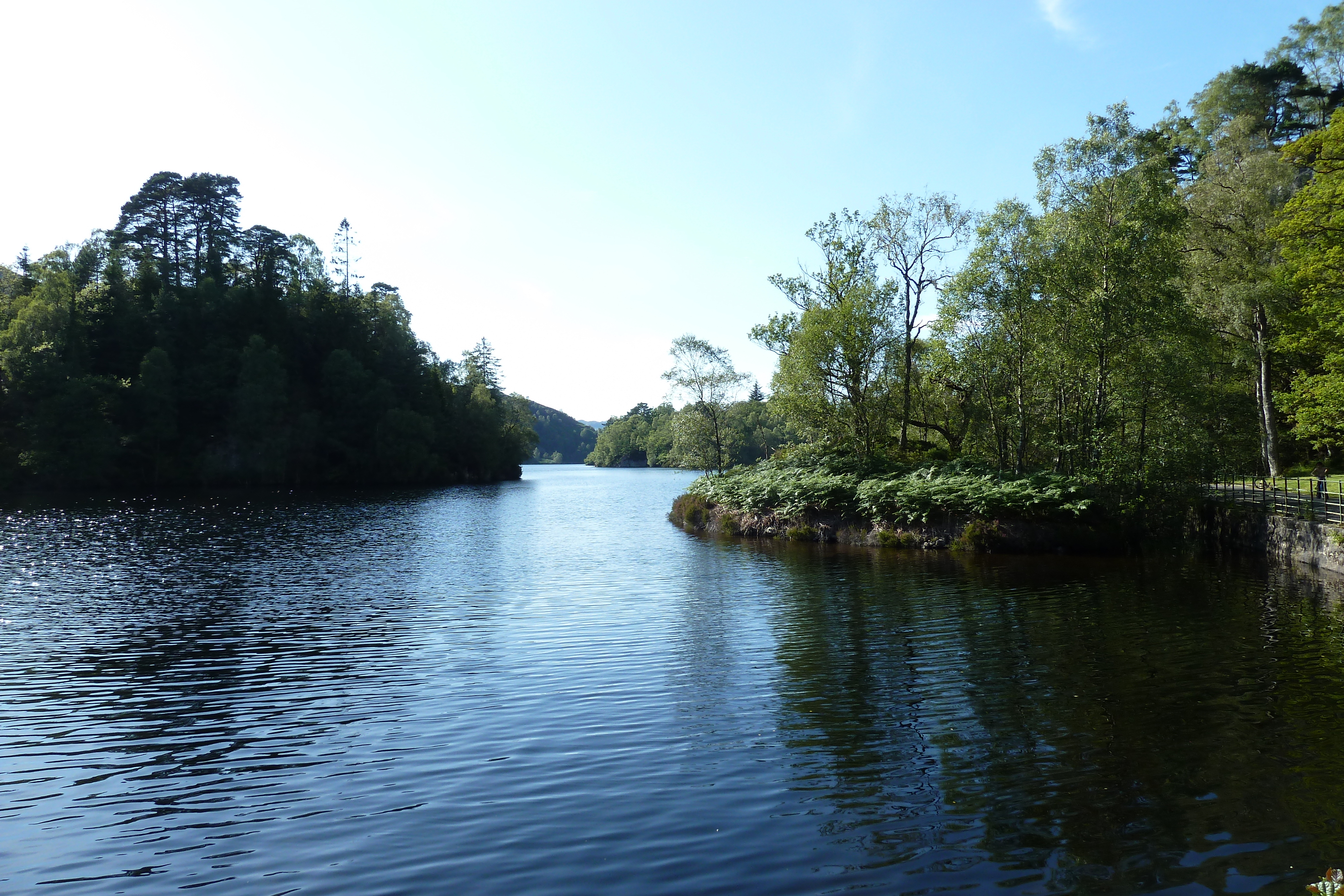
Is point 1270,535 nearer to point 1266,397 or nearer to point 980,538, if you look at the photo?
point 980,538

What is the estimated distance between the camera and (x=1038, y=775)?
906cm

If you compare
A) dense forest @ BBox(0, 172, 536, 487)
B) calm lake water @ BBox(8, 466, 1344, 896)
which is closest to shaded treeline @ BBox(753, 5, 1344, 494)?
calm lake water @ BBox(8, 466, 1344, 896)

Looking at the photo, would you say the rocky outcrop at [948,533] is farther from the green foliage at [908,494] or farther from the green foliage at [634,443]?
the green foliage at [634,443]

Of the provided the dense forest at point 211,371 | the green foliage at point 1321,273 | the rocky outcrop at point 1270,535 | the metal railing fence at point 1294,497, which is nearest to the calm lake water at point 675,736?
the rocky outcrop at point 1270,535

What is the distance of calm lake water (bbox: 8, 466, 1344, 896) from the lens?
716 centimetres

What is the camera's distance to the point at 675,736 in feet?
35.1

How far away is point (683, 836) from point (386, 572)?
2148 cm

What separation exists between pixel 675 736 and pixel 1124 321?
1097 inches

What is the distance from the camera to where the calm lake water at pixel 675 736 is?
716 centimetres

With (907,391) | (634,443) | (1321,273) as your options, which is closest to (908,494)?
(907,391)

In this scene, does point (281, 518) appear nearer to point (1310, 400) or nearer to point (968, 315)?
point (968, 315)

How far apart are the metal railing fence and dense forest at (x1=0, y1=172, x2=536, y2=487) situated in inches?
3000

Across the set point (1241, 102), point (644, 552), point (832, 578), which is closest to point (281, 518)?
point (644, 552)

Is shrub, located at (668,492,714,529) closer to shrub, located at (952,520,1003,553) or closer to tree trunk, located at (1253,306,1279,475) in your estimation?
shrub, located at (952,520,1003,553)
